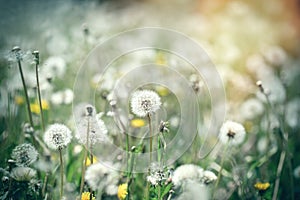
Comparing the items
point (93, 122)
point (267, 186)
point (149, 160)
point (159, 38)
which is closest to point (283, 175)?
point (267, 186)

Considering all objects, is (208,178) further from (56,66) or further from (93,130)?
(56,66)

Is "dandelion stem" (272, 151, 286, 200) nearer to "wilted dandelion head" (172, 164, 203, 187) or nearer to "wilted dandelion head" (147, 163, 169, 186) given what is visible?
"wilted dandelion head" (172, 164, 203, 187)

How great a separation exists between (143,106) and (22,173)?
30cm

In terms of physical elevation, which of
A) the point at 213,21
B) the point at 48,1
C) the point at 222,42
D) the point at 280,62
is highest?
the point at 213,21

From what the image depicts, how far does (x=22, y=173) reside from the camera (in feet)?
3.52

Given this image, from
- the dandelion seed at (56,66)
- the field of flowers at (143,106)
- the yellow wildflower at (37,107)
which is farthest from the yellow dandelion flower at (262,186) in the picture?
the dandelion seed at (56,66)

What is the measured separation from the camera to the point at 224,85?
199 centimetres

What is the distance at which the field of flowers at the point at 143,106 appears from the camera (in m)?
1.11

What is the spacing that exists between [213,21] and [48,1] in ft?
3.53

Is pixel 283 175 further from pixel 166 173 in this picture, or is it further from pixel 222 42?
pixel 222 42

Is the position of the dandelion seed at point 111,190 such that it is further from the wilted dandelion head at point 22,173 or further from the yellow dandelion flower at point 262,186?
the yellow dandelion flower at point 262,186

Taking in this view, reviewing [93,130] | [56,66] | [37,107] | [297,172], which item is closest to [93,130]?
[93,130]

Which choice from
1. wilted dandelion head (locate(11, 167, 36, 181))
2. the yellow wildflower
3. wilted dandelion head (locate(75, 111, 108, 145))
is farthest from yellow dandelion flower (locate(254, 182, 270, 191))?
the yellow wildflower

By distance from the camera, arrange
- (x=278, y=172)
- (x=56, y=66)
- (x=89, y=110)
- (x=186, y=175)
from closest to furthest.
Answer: (x=89, y=110) < (x=186, y=175) < (x=278, y=172) < (x=56, y=66)
